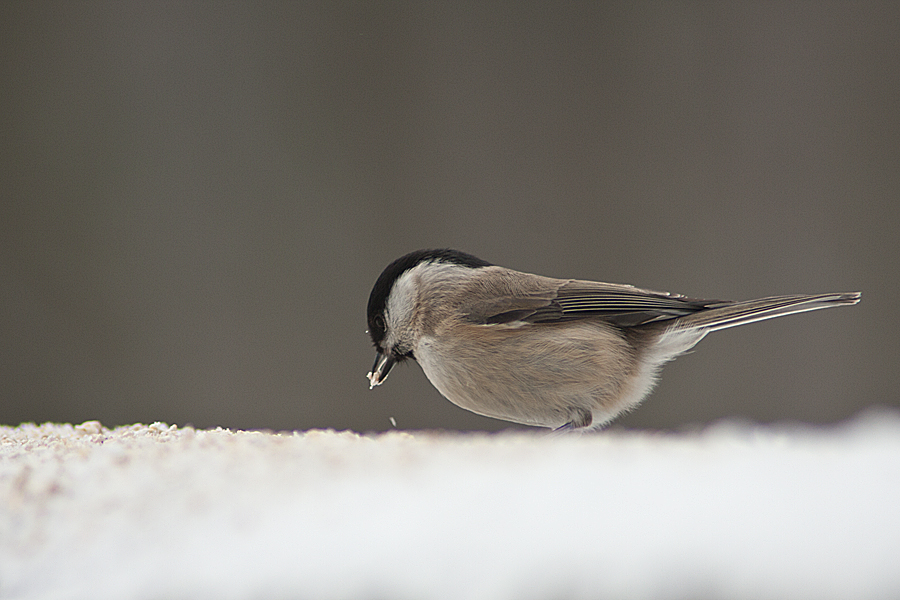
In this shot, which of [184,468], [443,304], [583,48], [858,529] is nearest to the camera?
[858,529]

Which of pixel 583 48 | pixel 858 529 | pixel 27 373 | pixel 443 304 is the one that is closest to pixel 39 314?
pixel 27 373

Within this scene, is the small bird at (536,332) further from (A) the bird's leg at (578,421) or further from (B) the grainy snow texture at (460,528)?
(B) the grainy snow texture at (460,528)

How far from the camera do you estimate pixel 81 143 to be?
2342 mm

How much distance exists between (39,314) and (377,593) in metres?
2.28

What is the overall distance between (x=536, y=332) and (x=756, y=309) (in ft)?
1.09

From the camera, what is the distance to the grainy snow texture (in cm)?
38

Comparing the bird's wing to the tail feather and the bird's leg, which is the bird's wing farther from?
the bird's leg

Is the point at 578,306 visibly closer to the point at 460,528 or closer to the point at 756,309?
the point at 756,309

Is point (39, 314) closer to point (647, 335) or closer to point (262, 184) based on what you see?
point (262, 184)

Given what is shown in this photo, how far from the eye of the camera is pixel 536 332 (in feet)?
3.48

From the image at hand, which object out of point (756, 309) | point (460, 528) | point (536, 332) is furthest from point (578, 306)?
point (460, 528)

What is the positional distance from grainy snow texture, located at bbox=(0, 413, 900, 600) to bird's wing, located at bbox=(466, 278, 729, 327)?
51 cm

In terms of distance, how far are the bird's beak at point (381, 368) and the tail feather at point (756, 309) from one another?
0.48 metres

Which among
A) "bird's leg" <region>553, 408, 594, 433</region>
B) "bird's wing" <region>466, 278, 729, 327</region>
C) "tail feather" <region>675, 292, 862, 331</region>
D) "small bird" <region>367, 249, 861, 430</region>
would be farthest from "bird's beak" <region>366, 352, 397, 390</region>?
"tail feather" <region>675, 292, 862, 331</region>
